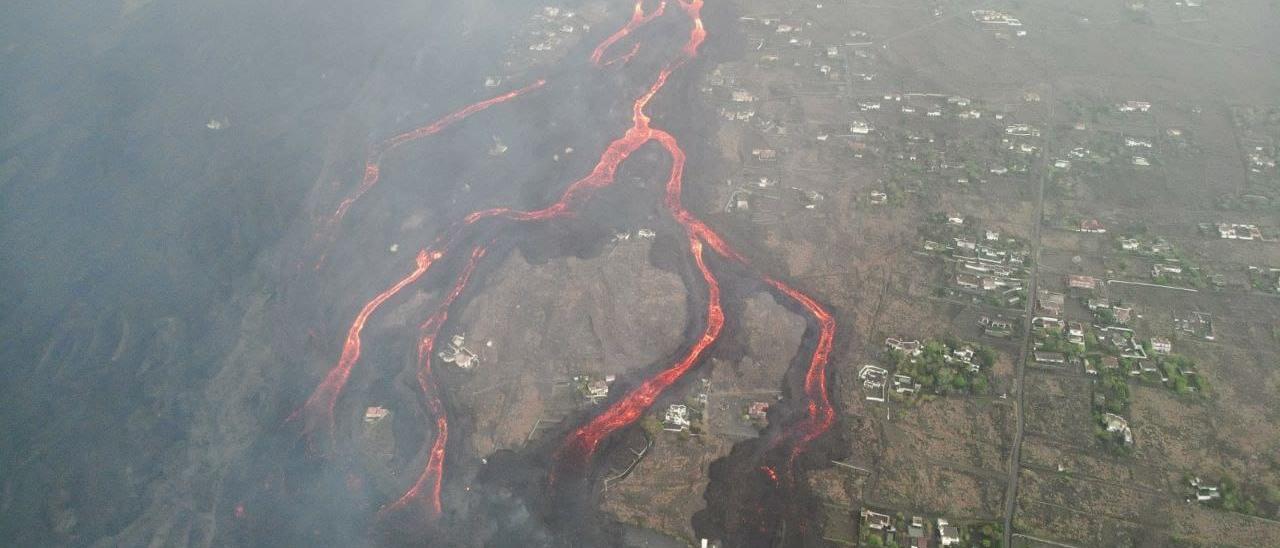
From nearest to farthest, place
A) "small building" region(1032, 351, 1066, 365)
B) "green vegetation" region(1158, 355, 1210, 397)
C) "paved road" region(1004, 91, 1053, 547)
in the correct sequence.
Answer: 1. "paved road" region(1004, 91, 1053, 547)
2. "green vegetation" region(1158, 355, 1210, 397)
3. "small building" region(1032, 351, 1066, 365)

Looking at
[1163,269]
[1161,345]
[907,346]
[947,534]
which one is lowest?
[947,534]

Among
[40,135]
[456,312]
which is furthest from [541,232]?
[40,135]

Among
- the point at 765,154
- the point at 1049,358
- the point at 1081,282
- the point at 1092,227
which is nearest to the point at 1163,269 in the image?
the point at 1092,227

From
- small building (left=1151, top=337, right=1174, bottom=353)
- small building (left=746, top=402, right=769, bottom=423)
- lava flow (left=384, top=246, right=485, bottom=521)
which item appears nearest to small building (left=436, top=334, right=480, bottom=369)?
lava flow (left=384, top=246, right=485, bottom=521)

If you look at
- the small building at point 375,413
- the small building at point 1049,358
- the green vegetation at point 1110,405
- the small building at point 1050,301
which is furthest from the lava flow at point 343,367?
the green vegetation at point 1110,405

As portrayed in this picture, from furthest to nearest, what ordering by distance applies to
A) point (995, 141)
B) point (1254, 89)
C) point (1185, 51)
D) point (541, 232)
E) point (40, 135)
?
1. point (1185, 51)
2. point (1254, 89)
3. point (995, 141)
4. point (40, 135)
5. point (541, 232)

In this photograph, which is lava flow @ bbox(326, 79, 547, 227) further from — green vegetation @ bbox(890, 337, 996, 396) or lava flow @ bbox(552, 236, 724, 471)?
green vegetation @ bbox(890, 337, 996, 396)

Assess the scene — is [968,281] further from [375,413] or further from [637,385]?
[375,413]

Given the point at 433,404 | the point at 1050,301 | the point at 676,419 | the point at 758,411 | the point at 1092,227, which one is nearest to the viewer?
the point at 676,419

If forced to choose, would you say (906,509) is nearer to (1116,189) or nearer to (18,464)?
(1116,189)

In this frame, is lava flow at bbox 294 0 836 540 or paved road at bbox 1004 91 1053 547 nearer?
paved road at bbox 1004 91 1053 547

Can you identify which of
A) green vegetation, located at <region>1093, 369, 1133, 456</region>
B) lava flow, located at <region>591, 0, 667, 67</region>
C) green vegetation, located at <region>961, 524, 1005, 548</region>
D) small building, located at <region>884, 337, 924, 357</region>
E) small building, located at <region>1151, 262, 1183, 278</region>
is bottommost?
green vegetation, located at <region>961, 524, 1005, 548</region>
